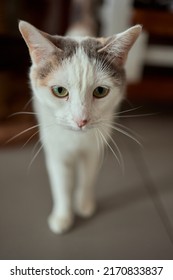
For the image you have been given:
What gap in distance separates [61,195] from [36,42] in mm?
446

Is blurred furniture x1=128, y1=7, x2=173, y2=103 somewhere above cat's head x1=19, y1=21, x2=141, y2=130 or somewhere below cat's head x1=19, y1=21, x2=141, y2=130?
above

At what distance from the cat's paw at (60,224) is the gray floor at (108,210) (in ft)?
0.05

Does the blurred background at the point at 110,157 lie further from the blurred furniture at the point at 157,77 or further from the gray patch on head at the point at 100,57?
the gray patch on head at the point at 100,57

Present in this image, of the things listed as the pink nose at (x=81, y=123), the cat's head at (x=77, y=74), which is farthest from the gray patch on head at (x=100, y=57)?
the pink nose at (x=81, y=123)

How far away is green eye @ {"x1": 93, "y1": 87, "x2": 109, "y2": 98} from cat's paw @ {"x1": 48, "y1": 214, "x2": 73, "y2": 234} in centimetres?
42

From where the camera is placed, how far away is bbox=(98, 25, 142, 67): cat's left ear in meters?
0.61

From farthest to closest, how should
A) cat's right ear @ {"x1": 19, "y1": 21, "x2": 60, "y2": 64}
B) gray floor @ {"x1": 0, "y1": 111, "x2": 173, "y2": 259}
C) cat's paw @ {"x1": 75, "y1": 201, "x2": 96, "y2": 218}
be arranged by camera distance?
cat's paw @ {"x1": 75, "y1": 201, "x2": 96, "y2": 218} < gray floor @ {"x1": 0, "y1": 111, "x2": 173, "y2": 259} < cat's right ear @ {"x1": 19, "y1": 21, "x2": 60, "y2": 64}

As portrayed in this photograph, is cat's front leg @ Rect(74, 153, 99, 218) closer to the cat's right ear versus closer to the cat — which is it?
the cat

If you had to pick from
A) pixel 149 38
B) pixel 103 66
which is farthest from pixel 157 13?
pixel 103 66

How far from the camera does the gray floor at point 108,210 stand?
0.87 metres

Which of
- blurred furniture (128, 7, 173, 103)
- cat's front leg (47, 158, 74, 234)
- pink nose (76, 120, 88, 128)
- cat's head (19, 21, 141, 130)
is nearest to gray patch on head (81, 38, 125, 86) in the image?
cat's head (19, 21, 141, 130)

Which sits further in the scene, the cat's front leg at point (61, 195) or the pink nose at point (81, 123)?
the cat's front leg at point (61, 195)

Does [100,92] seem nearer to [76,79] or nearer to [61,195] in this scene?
[76,79]
